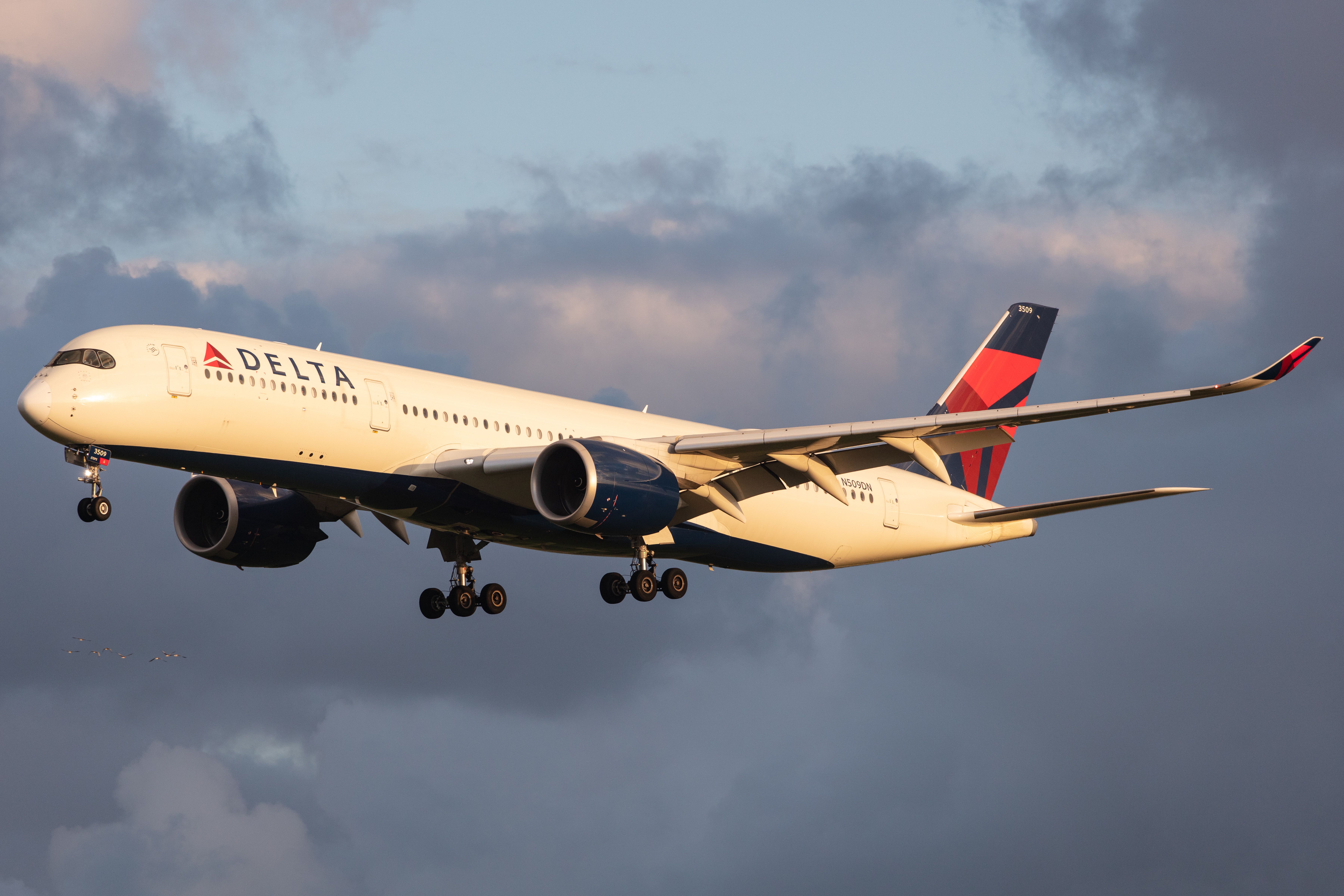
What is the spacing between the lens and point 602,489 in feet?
112

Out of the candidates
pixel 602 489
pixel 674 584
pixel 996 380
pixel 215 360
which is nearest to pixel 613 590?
pixel 674 584

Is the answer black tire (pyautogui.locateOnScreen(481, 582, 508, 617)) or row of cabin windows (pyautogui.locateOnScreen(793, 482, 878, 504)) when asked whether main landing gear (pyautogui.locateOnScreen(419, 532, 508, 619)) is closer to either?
black tire (pyautogui.locateOnScreen(481, 582, 508, 617))

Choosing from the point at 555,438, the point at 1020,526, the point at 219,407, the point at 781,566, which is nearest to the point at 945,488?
the point at 1020,526

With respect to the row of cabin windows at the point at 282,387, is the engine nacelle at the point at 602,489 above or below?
below

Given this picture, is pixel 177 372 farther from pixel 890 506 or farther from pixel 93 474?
pixel 890 506

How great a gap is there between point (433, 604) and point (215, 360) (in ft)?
38.7

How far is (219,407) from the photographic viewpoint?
32500 mm

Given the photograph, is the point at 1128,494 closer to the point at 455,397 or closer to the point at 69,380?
the point at 455,397

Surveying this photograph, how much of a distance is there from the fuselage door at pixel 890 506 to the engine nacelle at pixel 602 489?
34.6 feet

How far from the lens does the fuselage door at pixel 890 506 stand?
44656mm

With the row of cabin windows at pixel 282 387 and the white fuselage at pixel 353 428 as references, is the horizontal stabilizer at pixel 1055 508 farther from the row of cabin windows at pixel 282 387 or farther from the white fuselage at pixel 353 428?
the row of cabin windows at pixel 282 387

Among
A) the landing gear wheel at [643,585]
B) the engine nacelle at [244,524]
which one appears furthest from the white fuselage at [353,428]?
the engine nacelle at [244,524]

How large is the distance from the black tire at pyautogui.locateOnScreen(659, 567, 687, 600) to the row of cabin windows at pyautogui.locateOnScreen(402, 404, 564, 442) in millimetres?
4544

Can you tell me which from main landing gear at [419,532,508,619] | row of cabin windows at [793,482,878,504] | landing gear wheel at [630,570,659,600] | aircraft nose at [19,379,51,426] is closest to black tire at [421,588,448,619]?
main landing gear at [419,532,508,619]
